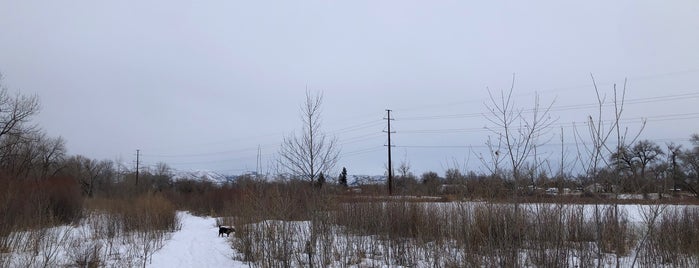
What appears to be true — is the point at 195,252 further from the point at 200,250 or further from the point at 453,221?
the point at 453,221

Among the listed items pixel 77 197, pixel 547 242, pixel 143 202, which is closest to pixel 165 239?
pixel 143 202

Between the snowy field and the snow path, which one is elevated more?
the snowy field

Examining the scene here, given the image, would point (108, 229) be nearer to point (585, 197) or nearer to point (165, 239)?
point (165, 239)

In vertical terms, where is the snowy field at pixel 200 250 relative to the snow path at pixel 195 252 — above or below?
above

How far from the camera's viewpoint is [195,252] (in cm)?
1476

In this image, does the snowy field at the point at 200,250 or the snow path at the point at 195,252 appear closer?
the snowy field at the point at 200,250

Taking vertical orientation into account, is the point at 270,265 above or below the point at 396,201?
below

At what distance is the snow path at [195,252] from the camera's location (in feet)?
40.9

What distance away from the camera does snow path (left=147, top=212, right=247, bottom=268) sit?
12453 mm

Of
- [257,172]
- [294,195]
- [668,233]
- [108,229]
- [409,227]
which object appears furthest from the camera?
[108,229]

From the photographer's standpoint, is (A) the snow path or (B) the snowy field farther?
(A) the snow path

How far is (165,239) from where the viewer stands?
18266 millimetres

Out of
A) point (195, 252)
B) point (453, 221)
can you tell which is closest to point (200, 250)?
point (195, 252)

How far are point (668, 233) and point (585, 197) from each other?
240 centimetres
